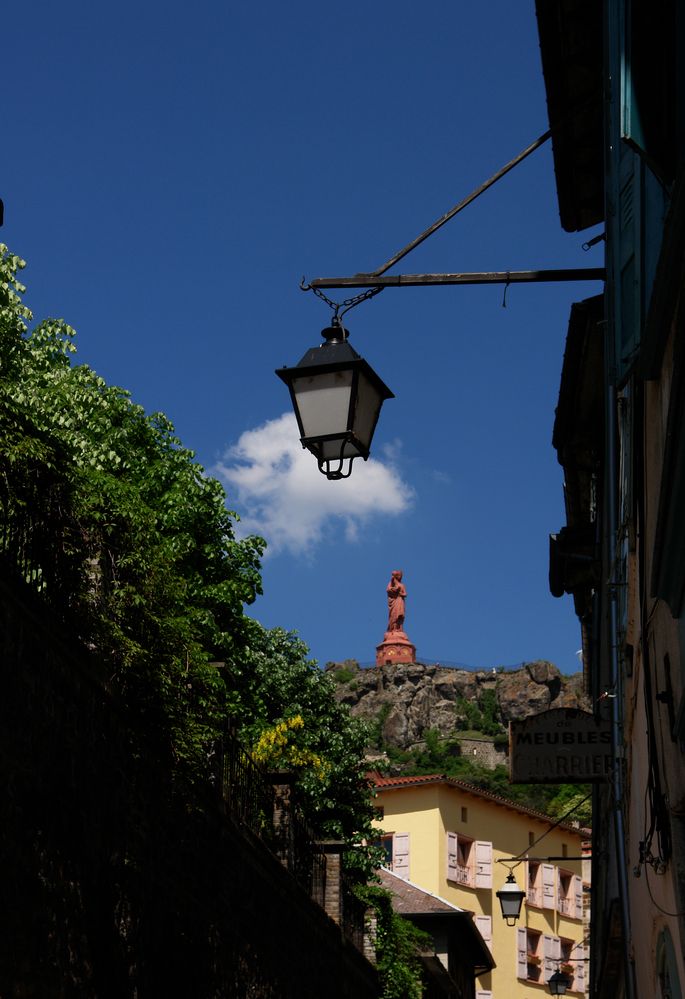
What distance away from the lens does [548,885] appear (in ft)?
167

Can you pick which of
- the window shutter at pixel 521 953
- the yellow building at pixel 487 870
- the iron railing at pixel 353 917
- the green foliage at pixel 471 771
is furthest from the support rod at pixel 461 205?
the green foliage at pixel 471 771

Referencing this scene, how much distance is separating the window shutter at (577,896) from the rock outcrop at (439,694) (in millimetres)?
67829

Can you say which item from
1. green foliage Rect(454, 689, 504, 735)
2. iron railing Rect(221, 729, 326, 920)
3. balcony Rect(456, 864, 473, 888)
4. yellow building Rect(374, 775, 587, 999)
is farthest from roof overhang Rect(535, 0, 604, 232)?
green foliage Rect(454, 689, 504, 735)

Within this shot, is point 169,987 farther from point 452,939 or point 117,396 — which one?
point 452,939

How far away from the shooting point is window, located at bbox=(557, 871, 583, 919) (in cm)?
5144

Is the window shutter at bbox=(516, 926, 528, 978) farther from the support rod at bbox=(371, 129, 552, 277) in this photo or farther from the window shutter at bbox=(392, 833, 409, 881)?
the support rod at bbox=(371, 129, 552, 277)

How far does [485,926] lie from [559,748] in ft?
133

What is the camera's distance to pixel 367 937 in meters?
24.3

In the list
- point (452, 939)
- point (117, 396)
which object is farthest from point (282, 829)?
point (452, 939)

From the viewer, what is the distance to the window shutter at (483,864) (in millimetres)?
48750

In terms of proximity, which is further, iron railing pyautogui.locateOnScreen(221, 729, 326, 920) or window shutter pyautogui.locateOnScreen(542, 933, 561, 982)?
window shutter pyautogui.locateOnScreen(542, 933, 561, 982)

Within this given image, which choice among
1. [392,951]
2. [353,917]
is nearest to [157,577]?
[353,917]

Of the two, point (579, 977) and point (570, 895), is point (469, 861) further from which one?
point (579, 977)

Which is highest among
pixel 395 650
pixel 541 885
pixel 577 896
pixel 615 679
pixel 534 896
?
pixel 395 650
